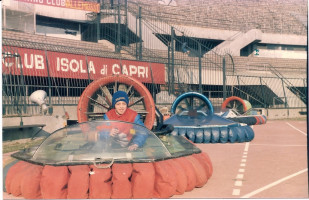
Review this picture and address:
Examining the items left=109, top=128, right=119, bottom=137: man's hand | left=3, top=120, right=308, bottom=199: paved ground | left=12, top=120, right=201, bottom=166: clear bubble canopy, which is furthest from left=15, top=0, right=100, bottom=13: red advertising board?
left=109, top=128, right=119, bottom=137: man's hand

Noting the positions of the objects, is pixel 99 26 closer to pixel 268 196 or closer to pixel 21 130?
pixel 21 130

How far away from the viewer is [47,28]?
35.2 metres

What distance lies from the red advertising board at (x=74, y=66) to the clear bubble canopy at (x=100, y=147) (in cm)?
1034

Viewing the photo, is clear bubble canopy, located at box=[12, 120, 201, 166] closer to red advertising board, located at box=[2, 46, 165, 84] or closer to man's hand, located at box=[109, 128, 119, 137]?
man's hand, located at box=[109, 128, 119, 137]

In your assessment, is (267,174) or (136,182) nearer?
(136,182)

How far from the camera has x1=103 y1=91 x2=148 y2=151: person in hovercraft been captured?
21.4ft

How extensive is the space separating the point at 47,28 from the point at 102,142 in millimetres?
30362

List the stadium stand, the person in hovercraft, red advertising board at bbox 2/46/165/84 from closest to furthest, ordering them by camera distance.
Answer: the person in hovercraft → red advertising board at bbox 2/46/165/84 → the stadium stand

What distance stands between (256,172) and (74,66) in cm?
1495

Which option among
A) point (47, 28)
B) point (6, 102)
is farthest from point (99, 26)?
point (6, 102)

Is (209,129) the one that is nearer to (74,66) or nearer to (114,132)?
(114,132)

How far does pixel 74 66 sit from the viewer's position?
2175 cm

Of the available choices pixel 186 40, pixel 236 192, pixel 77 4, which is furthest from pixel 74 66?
pixel 186 40

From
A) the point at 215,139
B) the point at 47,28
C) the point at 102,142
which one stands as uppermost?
the point at 47,28
